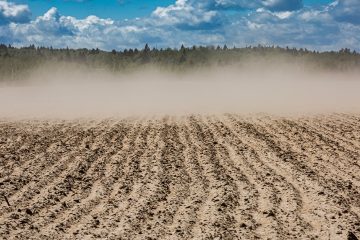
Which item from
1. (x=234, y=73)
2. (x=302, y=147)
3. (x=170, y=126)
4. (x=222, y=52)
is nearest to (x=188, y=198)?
(x=302, y=147)

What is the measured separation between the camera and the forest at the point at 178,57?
403 ft

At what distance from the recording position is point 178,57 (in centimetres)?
13475

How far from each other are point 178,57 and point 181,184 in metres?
126

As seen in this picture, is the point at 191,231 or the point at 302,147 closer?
the point at 191,231

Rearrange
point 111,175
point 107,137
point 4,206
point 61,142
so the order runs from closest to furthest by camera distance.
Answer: point 4,206
point 111,175
point 61,142
point 107,137

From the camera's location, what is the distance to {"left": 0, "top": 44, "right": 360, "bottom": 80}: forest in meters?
123

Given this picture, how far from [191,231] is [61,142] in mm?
9475

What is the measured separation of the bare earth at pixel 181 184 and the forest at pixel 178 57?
101 m

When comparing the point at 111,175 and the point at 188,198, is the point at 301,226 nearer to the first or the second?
the point at 188,198

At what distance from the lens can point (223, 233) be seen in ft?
24.0

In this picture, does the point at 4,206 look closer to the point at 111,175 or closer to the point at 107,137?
the point at 111,175

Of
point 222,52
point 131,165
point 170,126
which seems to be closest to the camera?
point 131,165

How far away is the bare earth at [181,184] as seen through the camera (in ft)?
25.0

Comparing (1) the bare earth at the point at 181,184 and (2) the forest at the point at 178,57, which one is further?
(2) the forest at the point at 178,57
